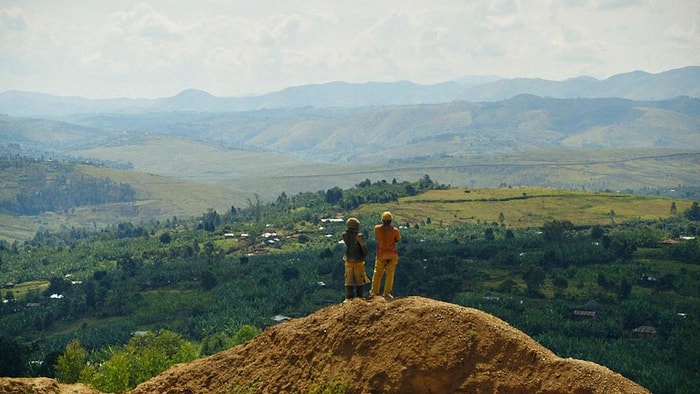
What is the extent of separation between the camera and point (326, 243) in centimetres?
14962

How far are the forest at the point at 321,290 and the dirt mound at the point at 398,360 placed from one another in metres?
23.9

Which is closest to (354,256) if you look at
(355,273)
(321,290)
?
(355,273)

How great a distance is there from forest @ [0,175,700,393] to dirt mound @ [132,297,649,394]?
2387 cm

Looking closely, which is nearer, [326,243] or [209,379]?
[209,379]

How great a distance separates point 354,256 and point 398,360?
454 cm

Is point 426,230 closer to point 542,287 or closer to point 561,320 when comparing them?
point 542,287

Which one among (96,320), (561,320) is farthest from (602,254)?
(96,320)

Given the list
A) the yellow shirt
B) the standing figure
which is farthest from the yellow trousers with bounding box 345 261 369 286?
the yellow shirt

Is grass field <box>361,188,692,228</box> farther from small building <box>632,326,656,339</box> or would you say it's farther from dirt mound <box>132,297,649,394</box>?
dirt mound <box>132,297,649,394</box>

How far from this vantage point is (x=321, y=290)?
359 feet

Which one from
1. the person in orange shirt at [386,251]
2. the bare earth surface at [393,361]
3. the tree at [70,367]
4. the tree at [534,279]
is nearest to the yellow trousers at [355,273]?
the person in orange shirt at [386,251]

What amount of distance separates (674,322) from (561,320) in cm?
1181

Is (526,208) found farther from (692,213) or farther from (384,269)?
(384,269)

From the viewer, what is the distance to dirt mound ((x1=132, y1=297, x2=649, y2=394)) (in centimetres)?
1938
